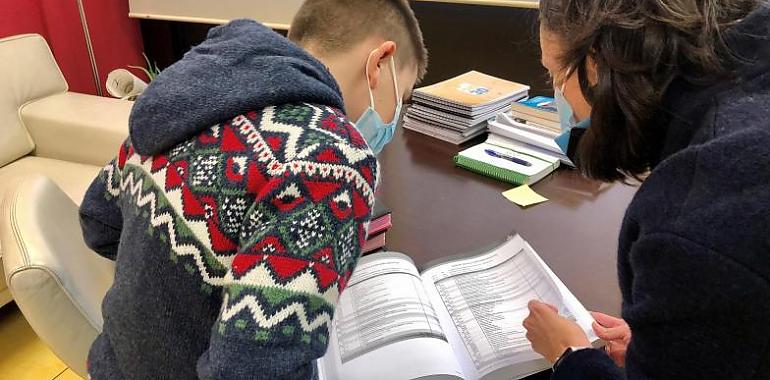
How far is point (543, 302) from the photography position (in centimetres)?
92

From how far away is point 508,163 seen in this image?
135 centimetres

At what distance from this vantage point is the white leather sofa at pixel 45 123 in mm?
2193

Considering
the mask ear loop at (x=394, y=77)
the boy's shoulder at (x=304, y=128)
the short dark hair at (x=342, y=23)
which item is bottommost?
the mask ear loop at (x=394, y=77)

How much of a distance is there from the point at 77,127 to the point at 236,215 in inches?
76.2

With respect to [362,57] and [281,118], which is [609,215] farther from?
[281,118]

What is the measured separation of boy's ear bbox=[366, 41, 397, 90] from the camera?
899mm

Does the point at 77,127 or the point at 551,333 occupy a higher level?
the point at 551,333

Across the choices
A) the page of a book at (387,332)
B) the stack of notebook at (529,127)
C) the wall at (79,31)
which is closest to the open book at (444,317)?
the page of a book at (387,332)

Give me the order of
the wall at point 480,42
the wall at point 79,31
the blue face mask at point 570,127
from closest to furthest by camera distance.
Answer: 1. the blue face mask at point 570,127
2. the wall at point 480,42
3. the wall at point 79,31

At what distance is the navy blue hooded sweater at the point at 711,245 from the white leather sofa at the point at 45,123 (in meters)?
2.00

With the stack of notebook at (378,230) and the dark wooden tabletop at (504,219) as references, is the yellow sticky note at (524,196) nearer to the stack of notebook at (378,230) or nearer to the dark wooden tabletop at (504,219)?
the dark wooden tabletop at (504,219)

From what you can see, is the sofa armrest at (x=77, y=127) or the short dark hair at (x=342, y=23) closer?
the short dark hair at (x=342, y=23)

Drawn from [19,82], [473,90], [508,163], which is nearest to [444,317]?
[508,163]

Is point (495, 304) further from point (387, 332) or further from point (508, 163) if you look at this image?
point (508, 163)
